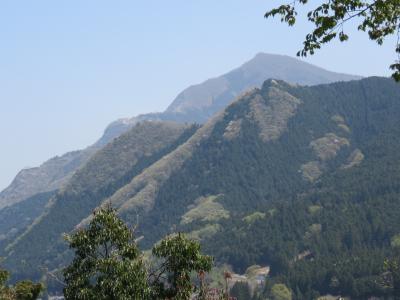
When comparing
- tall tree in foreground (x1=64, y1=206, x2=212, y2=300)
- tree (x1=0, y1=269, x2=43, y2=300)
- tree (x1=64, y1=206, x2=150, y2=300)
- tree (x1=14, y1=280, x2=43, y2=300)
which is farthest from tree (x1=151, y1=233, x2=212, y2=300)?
tree (x1=14, y1=280, x2=43, y2=300)

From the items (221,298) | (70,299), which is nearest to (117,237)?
(70,299)

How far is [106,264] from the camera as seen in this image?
3781cm

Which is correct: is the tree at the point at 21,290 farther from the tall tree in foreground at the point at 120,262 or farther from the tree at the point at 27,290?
the tall tree in foreground at the point at 120,262

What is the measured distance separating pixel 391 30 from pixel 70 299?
1031 inches

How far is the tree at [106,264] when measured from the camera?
37469mm

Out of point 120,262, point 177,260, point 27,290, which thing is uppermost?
point 120,262

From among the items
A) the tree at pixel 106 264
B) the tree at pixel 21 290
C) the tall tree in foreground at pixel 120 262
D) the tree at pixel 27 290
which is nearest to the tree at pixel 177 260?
the tall tree in foreground at pixel 120 262

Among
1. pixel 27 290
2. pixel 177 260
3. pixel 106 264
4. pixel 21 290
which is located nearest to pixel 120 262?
pixel 106 264

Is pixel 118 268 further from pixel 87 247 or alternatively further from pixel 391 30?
pixel 391 30

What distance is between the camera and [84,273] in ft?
129

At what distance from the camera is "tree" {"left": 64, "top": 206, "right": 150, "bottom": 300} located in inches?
1475

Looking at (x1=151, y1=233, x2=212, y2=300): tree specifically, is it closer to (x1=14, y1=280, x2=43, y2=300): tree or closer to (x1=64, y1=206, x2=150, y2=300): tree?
(x1=64, y1=206, x2=150, y2=300): tree

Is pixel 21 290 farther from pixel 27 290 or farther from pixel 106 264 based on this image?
pixel 106 264

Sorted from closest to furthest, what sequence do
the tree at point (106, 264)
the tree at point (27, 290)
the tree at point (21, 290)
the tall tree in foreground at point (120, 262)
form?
the tree at point (106, 264) → the tall tree in foreground at point (120, 262) → the tree at point (21, 290) → the tree at point (27, 290)
